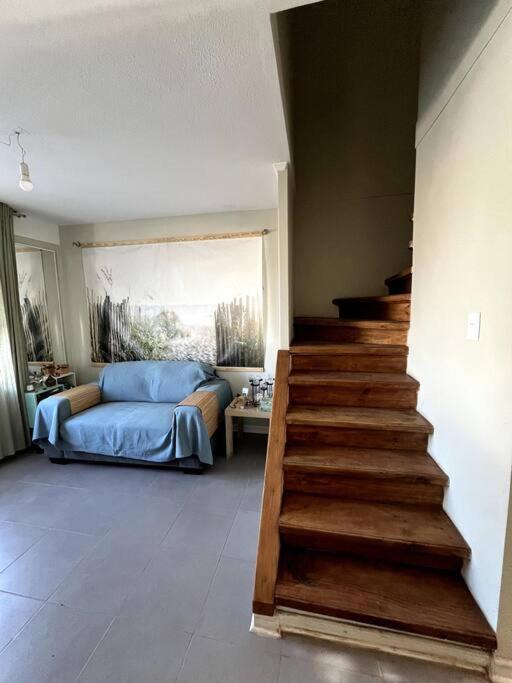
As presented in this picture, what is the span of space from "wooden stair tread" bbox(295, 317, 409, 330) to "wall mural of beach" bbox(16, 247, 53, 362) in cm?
303

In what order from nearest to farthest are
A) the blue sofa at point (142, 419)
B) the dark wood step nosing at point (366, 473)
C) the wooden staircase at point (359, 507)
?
the wooden staircase at point (359, 507) → the dark wood step nosing at point (366, 473) → the blue sofa at point (142, 419)

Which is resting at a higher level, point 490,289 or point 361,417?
point 490,289

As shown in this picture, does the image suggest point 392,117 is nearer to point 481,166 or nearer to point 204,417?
point 481,166

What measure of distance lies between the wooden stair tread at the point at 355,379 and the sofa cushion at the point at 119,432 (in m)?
1.26

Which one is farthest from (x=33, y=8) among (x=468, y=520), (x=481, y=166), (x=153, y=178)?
(x=468, y=520)

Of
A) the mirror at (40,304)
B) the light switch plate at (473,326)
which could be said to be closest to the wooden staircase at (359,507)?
the light switch plate at (473,326)

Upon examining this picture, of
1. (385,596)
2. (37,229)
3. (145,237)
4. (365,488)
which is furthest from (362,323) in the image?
(37,229)

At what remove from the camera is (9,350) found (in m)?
2.78

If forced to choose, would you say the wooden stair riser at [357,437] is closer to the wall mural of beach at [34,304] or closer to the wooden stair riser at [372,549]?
the wooden stair riser at [372,549]

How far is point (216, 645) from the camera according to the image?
1.23 metres

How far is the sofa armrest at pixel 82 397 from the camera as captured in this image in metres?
2.79

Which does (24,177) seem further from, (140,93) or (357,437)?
(357,437)

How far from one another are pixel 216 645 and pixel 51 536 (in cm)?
131

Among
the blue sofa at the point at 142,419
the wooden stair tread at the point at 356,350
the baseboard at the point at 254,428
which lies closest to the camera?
the wooden stair tread at the point at 356,350
